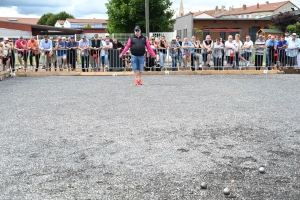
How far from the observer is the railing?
19156mm

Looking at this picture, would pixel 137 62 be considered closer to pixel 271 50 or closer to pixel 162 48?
pixel 162 48

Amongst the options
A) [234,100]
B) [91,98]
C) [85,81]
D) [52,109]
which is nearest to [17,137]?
[52,109]

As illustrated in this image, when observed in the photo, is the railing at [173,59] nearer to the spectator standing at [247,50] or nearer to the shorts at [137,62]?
the spectator standing at [247,50]

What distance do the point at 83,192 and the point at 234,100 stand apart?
710 centimetres

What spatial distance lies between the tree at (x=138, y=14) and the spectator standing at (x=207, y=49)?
27581 mm

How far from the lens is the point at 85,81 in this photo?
1661cm

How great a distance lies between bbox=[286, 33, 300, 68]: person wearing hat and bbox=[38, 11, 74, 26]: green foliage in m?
123

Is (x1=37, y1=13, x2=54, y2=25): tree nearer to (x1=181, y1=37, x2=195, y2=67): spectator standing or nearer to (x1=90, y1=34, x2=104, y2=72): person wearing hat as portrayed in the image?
(x1=90, y1=34, x2=104, y2=72): person wearing hat

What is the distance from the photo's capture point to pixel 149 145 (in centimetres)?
657

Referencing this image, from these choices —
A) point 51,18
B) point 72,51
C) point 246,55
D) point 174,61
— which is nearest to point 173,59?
point 174,61

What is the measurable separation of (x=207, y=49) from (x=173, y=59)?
161 centimetres

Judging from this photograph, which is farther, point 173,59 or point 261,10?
point 261,10

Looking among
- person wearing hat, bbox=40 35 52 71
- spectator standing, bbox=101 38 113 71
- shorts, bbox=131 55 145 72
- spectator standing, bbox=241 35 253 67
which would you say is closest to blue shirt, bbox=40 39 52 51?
person wearing hat, bbox=40 35 52 71

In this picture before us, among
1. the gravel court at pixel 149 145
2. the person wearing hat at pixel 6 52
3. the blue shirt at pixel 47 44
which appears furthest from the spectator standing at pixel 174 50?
the gravel court at pixel 149 145
